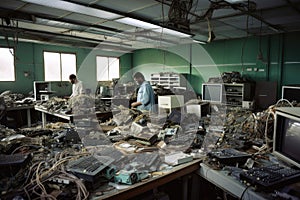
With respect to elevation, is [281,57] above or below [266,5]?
below

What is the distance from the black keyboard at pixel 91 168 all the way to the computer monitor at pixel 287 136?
1.08 metres

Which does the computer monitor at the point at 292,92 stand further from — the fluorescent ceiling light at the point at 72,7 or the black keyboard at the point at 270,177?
the fluorescent ceiling light at the point at 72,7

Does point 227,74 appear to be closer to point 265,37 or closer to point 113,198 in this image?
point 265,37

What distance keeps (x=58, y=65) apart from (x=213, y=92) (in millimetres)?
4716

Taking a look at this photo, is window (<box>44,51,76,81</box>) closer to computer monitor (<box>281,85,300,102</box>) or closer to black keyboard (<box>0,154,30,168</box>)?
black keyboard (<box>0,154,30,168</box>)

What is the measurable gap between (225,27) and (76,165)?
13.6 ft

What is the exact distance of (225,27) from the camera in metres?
4.37

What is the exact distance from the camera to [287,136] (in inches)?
53.9

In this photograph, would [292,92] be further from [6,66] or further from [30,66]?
[6,66]

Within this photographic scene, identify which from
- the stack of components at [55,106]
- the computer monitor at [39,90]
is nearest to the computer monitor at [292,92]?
the stack of components at [55,106]

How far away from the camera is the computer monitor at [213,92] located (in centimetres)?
496

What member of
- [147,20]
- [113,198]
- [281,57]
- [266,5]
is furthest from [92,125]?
[281,57]

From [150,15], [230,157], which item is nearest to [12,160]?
[230,157]

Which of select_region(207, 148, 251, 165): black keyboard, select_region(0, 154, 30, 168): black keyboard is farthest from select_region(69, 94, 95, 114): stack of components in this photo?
select_region(207, 148, 251, 165): black keyboard
